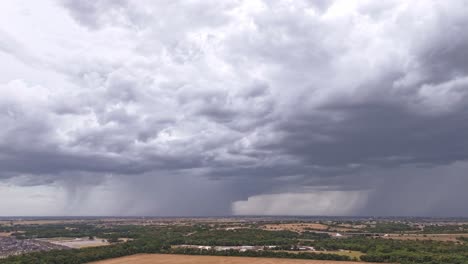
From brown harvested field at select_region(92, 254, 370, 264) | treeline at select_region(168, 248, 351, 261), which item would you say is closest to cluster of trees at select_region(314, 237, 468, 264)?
treeline at select_region(168, 248, 351, 261)

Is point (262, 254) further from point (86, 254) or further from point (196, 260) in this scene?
point (86, 254)

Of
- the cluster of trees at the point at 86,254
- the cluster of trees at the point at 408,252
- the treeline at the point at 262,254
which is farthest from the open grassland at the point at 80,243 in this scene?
the cluster of trees at the point at 408,252

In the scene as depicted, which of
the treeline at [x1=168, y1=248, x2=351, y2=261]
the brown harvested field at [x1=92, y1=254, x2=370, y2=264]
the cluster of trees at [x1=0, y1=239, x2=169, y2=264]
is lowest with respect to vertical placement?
the brown harvested field at [x1=92, y1=254, x2=370, y2=264]

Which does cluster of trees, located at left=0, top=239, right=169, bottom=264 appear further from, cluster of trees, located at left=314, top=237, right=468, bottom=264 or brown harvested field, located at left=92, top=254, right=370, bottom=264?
cluster of trees, located at left=314, top=237, right=468, bottom=264

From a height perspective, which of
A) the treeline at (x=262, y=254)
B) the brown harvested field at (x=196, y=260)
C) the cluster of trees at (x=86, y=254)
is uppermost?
the cluster of trees at (x=86, y=254)

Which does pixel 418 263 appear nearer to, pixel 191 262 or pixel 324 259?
pixel 324 259

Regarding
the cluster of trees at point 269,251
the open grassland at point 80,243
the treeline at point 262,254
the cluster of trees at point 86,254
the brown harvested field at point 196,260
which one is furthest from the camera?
the open grassland at point 80,243

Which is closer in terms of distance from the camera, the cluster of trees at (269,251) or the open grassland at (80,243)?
the cluster of trees at (269,251)

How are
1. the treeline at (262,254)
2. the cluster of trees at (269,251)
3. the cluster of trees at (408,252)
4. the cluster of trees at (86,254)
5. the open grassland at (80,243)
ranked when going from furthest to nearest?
the open grassland at (80,243) < the treeline at (262,254) < the cluster of trees at (269,251) < the cluster of trees at (408,252) < the cluster of trees at (86,254)

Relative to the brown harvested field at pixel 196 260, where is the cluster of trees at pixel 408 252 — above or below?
above

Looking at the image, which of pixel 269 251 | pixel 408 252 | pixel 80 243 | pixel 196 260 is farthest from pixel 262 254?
pixel 80 243

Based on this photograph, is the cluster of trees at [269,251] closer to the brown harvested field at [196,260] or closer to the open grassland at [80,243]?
the brown harvested field at [196,260]

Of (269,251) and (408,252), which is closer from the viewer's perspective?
(408,252)
